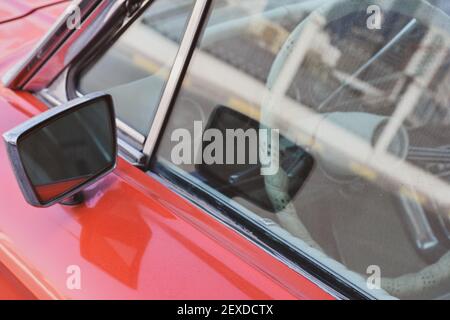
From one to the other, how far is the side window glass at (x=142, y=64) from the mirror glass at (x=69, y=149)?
13 centimetres

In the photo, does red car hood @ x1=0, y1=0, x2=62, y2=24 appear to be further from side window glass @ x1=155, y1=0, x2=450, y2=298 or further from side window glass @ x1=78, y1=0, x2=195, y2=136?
side window glass @ x1=155, y1=0, x2=450, y2=298

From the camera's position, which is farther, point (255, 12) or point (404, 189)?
point (255, 12)

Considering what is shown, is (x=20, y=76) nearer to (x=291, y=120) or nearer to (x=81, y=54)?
(x=81, y=54)

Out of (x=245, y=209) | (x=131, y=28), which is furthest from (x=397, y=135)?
(x=131, y=28)

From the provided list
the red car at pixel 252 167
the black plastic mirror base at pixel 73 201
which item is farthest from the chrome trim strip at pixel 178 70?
the black plastic mirror base at pixel 73 201

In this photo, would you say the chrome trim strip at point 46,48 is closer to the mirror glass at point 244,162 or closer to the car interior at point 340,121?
the car interior at point 340,121

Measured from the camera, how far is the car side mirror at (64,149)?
1.34 m

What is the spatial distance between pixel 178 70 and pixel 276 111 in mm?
279

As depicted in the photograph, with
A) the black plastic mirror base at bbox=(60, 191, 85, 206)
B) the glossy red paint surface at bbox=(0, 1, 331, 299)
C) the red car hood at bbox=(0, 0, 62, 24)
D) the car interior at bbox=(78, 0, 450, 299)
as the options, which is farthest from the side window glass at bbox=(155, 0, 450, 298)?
the red car hood at bbox=(0, 0, 62, 24)

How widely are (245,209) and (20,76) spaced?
2.87 ft

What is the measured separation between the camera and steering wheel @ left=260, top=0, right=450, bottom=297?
1312mm

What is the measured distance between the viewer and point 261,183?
4.94 ft

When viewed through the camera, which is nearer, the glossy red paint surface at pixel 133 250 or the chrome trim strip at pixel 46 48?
the glossy red paint surface at pixel 133 250

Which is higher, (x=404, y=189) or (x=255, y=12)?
(x=255, y=12)
